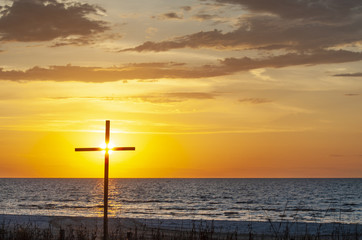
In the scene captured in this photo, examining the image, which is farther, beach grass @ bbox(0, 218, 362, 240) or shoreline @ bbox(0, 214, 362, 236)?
shoreline @ bbox(0, 214, 362, 236)

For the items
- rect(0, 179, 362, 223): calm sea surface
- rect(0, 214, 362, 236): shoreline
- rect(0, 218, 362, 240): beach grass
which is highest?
rect(0, 218, 362, 240): beach grass

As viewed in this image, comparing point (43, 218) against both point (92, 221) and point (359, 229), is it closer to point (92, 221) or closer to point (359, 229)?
point (92, 221)

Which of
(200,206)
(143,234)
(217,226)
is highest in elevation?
(143,234)

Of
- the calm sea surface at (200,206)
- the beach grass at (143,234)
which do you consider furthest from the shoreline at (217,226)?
the calm sea surface at (200,206)

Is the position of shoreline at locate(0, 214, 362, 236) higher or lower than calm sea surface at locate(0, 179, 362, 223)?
higher

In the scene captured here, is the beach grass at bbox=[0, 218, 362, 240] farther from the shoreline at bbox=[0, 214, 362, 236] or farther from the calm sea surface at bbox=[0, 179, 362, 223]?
Answer: the calm sea surface at bbox=[0, 179, 362, 223]

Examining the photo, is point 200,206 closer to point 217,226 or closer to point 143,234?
point 217,226

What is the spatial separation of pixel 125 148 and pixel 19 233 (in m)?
6.09

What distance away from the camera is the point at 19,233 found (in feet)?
54.2

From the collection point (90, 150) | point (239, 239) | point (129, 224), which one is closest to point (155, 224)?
point (129, 224)

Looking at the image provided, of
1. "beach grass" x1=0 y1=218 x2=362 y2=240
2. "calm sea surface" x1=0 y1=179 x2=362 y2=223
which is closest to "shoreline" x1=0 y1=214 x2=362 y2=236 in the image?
"beach grass" x1=0 y1=218 x2=362 y2=240

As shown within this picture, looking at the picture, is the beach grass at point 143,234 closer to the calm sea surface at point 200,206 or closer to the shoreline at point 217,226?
the shoreline at point 217,226

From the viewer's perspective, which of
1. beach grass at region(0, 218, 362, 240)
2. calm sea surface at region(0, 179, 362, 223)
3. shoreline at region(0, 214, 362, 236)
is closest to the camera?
beach grass at region(0, 218, 362, 240)

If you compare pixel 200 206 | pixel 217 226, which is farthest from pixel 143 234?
pixel 200 206
